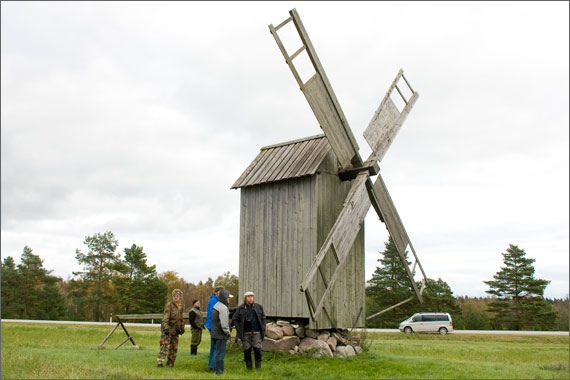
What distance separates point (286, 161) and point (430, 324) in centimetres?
2649

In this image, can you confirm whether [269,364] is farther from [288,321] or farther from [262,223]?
[262,223]

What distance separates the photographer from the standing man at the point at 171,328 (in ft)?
41.4

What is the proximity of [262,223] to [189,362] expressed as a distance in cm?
435

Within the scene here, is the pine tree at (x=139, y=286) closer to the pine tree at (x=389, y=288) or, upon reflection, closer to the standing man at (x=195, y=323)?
the pine tree at (x=389, y=288)

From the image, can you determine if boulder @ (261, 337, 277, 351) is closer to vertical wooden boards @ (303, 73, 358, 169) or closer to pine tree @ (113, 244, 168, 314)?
vertical wooden boards @ (303, 73, 358, 169)

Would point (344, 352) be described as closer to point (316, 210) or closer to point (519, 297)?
point (316, 210)

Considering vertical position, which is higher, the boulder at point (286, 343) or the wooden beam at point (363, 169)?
the wooden beam at point (363, 169)

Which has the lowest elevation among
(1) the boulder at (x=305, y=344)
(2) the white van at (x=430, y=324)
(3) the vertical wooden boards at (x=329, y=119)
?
(2) the white van at (x=430, y=324)

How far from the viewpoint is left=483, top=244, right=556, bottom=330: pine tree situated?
45500mm

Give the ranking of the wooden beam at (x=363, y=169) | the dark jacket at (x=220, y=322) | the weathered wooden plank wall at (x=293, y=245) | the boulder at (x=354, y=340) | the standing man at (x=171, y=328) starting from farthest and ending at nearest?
the boulder at (x=354, y=340) → the wooden beam at (x=363, y=169) → the weathered wooden plank wall at (x=293, y=245) → the standing man at (x=171, y=328) → the dark jacket at (x=220, y=322)

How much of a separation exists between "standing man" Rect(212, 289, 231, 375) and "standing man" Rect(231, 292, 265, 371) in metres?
0.35

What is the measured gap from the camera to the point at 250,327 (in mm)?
12242

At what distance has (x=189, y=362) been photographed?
534 inches

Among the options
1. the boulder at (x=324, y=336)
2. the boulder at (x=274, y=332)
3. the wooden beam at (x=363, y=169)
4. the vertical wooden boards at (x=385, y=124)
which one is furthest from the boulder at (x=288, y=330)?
the vertical wooden boards at (x=385, y=124)
